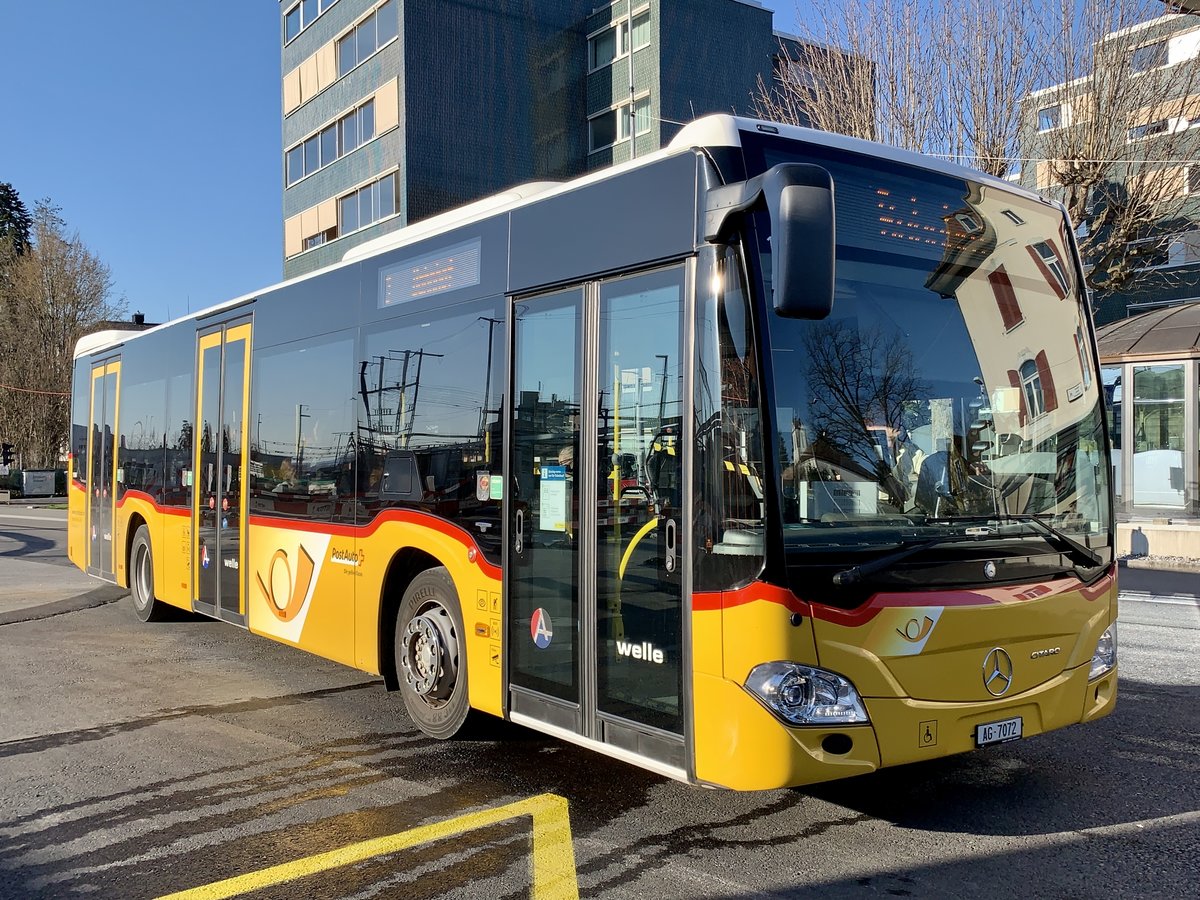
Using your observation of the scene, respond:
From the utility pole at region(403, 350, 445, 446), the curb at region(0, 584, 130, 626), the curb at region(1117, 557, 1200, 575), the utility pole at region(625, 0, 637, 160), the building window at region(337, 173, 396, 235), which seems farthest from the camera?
the building window at region(337, 173, 396, 235)

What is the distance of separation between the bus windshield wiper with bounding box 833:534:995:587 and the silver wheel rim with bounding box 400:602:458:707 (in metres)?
2.68

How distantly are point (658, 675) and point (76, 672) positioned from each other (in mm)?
6056

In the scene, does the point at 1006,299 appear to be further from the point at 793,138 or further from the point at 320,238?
the point at 320,238

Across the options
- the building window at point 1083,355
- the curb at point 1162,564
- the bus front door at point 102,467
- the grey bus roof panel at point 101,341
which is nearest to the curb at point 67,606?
the bus front door at point 102,467

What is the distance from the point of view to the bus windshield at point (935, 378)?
4.34m

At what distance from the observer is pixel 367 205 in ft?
107

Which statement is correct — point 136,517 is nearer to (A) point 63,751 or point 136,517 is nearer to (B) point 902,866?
(A) point 63,751

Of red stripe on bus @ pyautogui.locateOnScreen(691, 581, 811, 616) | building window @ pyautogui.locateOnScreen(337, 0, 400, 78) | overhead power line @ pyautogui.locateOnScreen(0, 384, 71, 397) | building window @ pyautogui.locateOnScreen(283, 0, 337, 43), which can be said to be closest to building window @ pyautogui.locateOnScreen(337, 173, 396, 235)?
building window @ pyautogui.locateOnScreen(337, 0, 400, 78)

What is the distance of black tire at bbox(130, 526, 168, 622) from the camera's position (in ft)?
36.2

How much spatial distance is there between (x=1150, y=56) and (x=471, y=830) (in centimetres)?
1882

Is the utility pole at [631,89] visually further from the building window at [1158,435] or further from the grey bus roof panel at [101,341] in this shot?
the grey bus roof panel at [101,341]

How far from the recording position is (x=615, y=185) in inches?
201

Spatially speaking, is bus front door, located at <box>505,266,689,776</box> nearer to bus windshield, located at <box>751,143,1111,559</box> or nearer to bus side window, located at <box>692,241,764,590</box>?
bus side window, located at <box>692,241,764,590</box>

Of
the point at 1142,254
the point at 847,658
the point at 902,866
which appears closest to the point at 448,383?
the point at 847,658
